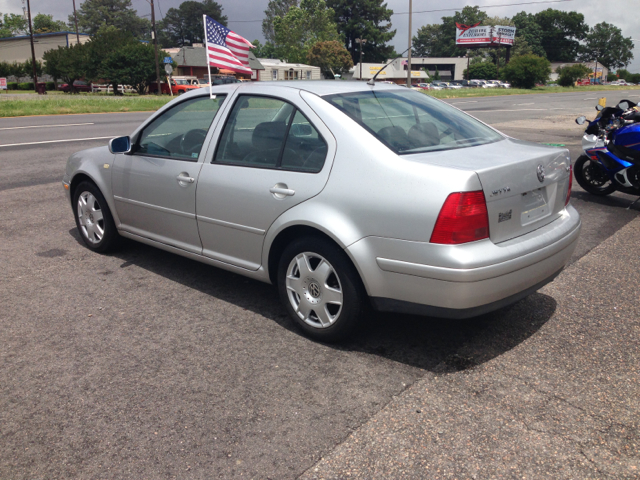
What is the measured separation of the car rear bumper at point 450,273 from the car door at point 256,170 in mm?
632

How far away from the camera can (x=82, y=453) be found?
2.70 meters

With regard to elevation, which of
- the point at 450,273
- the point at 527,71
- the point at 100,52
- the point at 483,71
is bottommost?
the point at 450,273

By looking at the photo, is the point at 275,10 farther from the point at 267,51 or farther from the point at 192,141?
the point at 192,141

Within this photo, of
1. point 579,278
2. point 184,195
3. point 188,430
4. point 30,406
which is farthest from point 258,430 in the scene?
point 579,278

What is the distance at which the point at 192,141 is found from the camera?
4.54 meters

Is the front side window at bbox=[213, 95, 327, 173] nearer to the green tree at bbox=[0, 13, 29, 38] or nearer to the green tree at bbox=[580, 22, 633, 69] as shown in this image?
the green tree at bbox=[0, 13, 29, 38]

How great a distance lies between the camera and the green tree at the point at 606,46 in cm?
15600

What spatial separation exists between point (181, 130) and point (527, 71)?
205 ft

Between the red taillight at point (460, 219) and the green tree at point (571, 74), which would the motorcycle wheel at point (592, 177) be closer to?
the red taillight at point (460, 219)

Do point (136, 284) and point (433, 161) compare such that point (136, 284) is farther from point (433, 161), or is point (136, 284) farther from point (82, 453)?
point (433, 161)

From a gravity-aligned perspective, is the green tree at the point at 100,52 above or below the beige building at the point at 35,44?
below

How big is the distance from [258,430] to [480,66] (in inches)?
4339

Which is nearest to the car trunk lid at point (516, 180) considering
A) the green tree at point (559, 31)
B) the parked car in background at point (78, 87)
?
the parked car in background at point (78, 87)

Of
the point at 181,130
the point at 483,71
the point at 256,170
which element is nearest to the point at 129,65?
the point at 181,130
